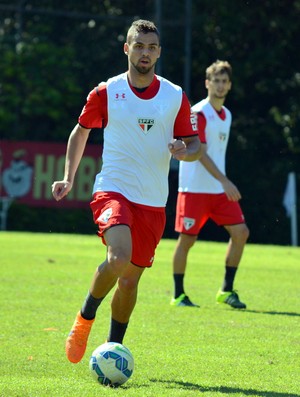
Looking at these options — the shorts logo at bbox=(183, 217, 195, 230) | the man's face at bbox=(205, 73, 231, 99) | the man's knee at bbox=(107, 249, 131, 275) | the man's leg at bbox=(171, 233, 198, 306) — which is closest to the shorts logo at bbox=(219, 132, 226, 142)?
the man's face at bbox=(205, 73, 231, 99)

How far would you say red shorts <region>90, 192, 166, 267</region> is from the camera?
6.71m

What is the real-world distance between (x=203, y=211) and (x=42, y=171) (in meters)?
15.8

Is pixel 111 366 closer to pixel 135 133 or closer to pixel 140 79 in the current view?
pixel 135 133

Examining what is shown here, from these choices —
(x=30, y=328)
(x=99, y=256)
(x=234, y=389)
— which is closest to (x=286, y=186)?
(x=99, y=256)

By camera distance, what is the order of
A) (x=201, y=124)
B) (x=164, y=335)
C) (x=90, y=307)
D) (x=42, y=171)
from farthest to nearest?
(x=42, y=171), (x=201, y=124), (x=164, y=335), (x=90, y=307)

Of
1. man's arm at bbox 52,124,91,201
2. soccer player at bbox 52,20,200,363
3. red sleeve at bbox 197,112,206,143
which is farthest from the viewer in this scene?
red sleeve at bbox 197,112,206,143

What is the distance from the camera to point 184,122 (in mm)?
7000

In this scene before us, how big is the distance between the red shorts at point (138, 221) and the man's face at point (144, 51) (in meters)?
0.85

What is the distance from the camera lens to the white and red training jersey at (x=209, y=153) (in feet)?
35.6

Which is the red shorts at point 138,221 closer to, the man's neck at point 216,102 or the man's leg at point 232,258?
the man's leg at point 232,258

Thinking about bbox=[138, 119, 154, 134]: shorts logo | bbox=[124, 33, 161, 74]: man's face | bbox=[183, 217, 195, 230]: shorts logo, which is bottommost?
bbox=[183, 217, 195, 230]: shorts logo

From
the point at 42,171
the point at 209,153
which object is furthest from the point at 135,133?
the point at 42,171

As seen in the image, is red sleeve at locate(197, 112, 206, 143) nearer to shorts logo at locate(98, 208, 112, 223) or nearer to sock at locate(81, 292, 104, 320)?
shorts logo at locate(98, 208, 112, 223)

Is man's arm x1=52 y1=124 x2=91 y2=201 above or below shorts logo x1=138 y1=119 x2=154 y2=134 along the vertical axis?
below
